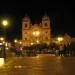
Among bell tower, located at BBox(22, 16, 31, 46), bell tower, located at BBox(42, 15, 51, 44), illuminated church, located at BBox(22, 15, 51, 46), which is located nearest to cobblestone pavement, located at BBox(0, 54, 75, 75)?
illuminated church, located at BBox(22, 15, 51, 46)

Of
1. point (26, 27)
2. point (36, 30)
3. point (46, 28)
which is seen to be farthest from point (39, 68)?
point (36, 30)

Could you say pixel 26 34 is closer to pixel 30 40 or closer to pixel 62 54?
pixel 30 40

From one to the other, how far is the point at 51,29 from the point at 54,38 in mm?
8262

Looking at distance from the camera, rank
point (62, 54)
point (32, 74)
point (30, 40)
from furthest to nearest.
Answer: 1. point (30, 40)
2. point (62, 54)
3. point (32, 74)

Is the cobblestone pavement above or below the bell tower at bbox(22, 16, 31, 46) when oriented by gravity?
below

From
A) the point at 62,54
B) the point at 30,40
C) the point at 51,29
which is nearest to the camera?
the point at 62,54

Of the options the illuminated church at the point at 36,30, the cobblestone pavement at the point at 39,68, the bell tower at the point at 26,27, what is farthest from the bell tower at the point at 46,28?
the cobblestone pavement at the point at 39,68

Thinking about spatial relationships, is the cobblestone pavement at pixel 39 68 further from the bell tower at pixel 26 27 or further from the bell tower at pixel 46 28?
the bell tower at pixel 26 27

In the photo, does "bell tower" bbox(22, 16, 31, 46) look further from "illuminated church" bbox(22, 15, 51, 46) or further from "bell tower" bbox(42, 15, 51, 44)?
"bell tower" bbox(42, 15, 51, 44)

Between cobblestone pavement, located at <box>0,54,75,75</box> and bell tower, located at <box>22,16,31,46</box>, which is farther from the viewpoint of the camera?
bell tower, located at <box>22,16,31,46</box>

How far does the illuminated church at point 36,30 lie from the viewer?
170000 mm

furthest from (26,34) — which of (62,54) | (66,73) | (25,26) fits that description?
(66,73)

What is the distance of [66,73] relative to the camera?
19.4 m

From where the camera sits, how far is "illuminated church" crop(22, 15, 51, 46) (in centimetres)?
17000
